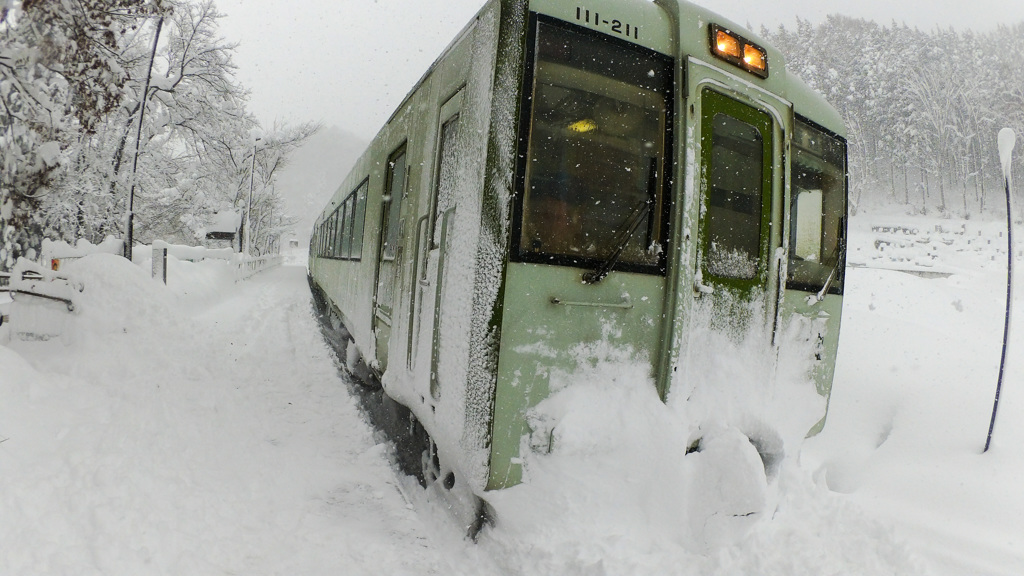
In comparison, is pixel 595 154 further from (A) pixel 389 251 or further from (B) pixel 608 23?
(A) pixel 389 251

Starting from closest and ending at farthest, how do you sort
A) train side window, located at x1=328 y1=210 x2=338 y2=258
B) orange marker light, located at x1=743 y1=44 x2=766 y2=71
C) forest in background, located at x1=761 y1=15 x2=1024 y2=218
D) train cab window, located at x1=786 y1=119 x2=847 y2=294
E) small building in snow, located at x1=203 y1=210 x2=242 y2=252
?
orange marker light, located at x1=743 y1=44 x2=766 y2=71 → train cab window, located at x1=786 y1=119 x2=847 y2=294 → train side window, located at x1=328 y1=210 x2=338 y2=258 → small building in snow, located at x1=203 y1=210 x2=242 y2=252 → forest in background, located at x1=761 y1=15 x2=1024 y2=218

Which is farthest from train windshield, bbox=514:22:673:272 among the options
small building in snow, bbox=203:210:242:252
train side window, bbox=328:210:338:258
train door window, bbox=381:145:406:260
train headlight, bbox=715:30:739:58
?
small building in snow, bbox=203:210:242:252

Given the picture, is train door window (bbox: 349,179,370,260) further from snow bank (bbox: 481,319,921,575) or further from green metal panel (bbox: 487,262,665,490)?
snow bank (bbox: 481,319,921,575)

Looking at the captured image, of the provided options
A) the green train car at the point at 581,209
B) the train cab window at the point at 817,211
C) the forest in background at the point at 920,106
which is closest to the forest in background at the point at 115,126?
the green train car at the point at 581,209

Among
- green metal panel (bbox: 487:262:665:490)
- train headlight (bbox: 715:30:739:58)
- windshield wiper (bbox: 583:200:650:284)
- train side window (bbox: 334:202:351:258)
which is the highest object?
train headlight (bbox: 715:30:739:58)

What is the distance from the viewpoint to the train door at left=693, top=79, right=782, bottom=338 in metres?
3.02

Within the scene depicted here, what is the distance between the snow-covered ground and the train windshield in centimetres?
70

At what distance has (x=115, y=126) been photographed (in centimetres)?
1628

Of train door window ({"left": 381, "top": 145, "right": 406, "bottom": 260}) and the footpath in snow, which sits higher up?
train door window ({"left": 381, "top": 145, "right": 406, "bottom": 260})

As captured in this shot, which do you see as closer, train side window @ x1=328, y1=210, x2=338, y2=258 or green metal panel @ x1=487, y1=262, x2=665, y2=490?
green metal panel @ x1=487, y1=262, x2=665, y2=490

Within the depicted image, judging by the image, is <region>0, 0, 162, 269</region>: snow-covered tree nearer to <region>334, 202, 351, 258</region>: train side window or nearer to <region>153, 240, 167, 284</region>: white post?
<region>334, 202, 351, 258</region>: train side window

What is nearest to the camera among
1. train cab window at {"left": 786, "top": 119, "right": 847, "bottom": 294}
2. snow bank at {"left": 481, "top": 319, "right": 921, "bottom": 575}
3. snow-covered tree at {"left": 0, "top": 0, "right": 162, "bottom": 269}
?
snow bank at {"left": 481, "top": 319, "right": 921, "bottom": 575}

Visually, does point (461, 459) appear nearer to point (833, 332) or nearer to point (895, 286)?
point (833, 332)

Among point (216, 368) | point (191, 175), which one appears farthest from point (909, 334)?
point (191, 175)
